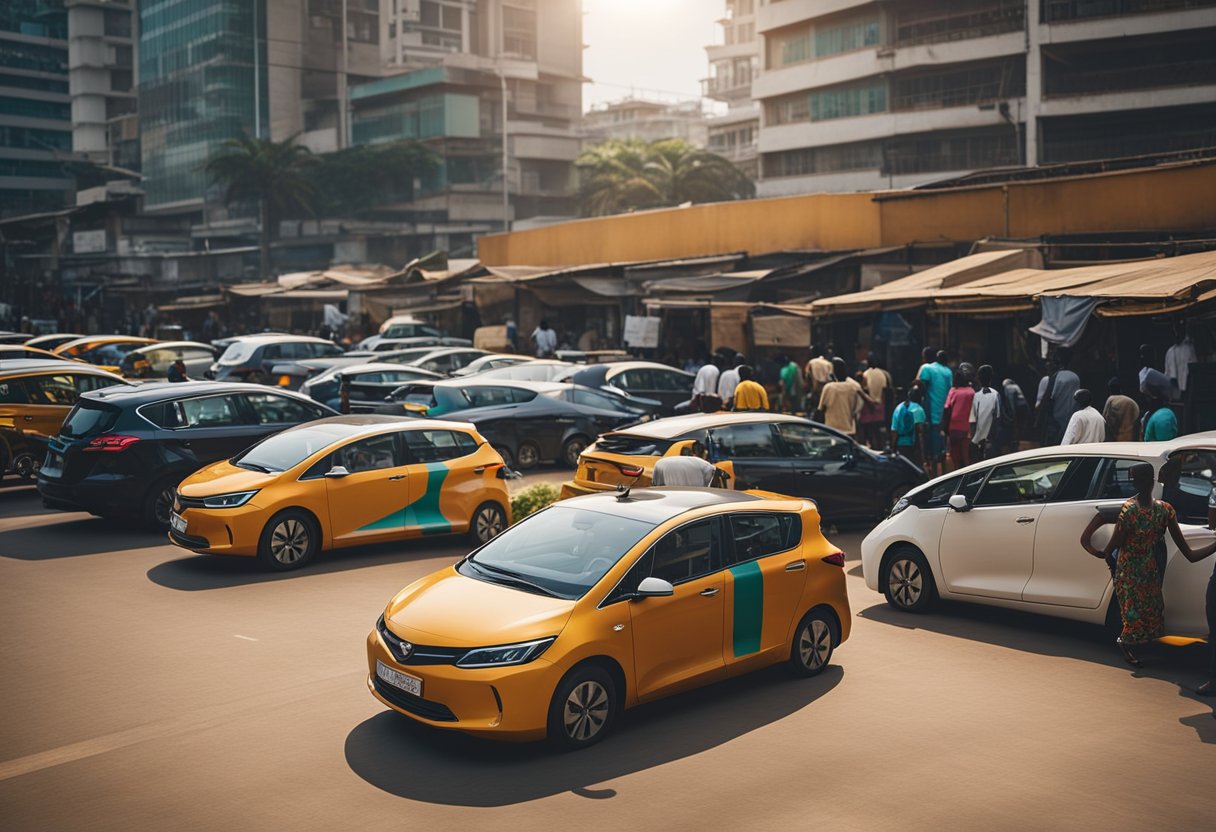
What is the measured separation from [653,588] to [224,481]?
647 centimetres

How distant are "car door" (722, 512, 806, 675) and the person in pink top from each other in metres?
8.37

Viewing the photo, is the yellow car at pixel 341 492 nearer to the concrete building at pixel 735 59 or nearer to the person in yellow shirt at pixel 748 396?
the person in yellow shirt at pixel 748 396

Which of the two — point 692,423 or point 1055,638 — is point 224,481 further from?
point 1055,638

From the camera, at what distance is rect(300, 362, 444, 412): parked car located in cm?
2089

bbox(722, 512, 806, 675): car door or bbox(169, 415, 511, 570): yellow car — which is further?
bbox(169, 415, 511, 570): yellow car

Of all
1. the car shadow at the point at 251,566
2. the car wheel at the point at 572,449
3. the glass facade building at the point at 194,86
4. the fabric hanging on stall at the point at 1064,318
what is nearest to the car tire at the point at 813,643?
the car shadow at the point at 251,566

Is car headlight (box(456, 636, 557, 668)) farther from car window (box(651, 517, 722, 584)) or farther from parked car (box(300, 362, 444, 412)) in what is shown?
parked car (box(300, 362, 444, 412))

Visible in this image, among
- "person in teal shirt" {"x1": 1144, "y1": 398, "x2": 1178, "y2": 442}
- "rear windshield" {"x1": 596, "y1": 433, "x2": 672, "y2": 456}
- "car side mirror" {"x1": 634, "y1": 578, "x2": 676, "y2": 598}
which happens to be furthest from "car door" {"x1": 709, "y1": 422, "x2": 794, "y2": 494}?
"car side mirror" {"x1": 634, "y1": 578, "x2": 676, "y2": 598}

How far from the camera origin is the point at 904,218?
26922mm

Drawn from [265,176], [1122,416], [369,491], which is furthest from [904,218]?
[265,176]

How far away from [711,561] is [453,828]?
2.76 metres

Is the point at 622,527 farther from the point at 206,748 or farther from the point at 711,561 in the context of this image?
the point at 206,748

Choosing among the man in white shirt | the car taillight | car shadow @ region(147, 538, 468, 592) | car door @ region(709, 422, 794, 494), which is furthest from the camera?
the car taillight

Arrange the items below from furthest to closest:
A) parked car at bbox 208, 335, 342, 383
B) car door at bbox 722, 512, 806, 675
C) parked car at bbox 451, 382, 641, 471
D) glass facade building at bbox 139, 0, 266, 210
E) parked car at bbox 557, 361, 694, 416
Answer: glass facade building at bbox 139, 0, 266, 210
parked car at bbox 208, 335, 342, 383
parked car at bbox 557, 361, 694, 416
parked car at bbox 451, 382, 641, 471
car door at bbox 722, 512, 806, 675
